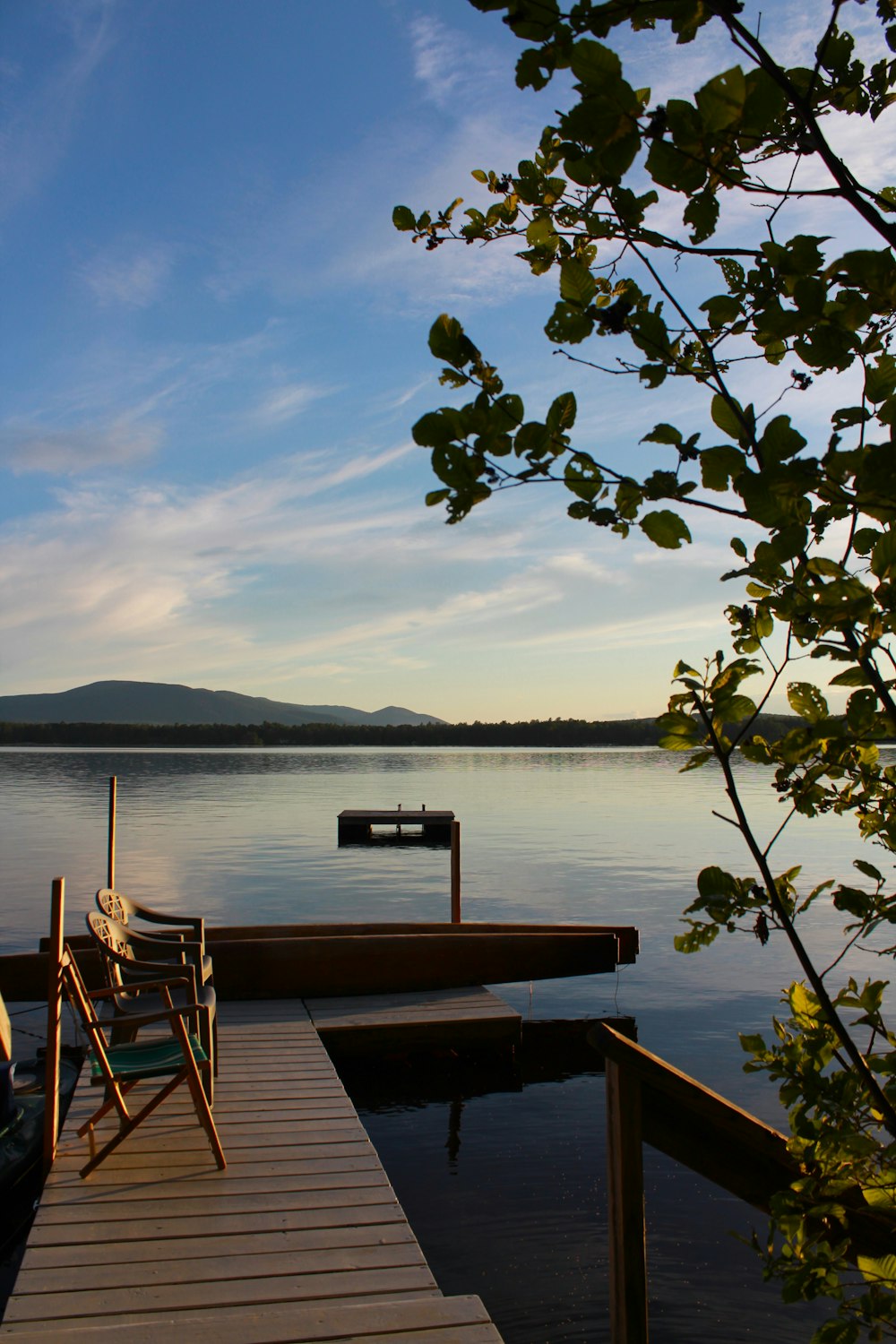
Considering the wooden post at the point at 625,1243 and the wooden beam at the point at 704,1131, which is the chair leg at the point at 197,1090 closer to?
the wooden post at the point at 625,1243

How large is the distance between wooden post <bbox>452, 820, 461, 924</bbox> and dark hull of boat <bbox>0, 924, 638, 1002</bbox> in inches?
74.4

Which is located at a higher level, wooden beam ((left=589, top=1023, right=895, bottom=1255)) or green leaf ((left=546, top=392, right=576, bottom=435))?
green leaf ((left=546, top=392, right=576, bottom=435))

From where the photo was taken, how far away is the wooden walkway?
3377 millimetres

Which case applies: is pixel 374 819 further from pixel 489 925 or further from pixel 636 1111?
pixel 636 1111

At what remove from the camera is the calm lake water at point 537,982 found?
6031 millimetres

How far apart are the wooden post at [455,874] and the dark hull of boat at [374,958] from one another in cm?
189

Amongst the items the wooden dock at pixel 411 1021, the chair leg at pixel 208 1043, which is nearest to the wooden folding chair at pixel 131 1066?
the chair leg at pixel 208 1043

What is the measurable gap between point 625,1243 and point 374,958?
6.44m

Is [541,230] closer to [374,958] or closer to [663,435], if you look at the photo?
[663,435]

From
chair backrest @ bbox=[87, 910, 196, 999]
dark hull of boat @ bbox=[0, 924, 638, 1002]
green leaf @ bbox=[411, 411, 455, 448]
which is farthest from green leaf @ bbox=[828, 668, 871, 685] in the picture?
dark hull of boat @ bbox=[0, 924, 638, 1002]

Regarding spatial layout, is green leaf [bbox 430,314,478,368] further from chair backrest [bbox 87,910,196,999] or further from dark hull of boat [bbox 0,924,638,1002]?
dark hull of boat [bbox 0,924,638,1002]

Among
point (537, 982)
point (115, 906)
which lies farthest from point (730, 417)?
point (537, 982)

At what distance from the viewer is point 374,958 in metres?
9.35

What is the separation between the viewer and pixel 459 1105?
343 inches
